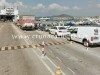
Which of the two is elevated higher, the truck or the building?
the building

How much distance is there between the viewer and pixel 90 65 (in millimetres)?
12641

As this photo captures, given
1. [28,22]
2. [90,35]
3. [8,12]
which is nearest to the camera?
[90,35]

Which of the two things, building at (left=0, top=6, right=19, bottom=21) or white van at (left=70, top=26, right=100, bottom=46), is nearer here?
white van at (left=70, top=26, right=100, bottom=46)

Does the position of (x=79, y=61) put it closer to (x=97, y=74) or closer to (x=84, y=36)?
(x=97, y=74)

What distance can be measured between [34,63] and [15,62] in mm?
1313

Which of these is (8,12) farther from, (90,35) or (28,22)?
(90,35)

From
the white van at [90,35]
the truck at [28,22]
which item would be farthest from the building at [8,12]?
the white van at [90,35]

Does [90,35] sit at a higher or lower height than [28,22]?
lower

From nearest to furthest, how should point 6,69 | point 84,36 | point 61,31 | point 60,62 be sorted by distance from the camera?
1. point 6,69
2. point 60,62
3. point 84,36
4. point 61,31

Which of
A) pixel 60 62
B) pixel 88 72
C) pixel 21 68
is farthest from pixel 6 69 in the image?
pixel 88 72

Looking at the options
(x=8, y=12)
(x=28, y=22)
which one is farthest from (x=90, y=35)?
(x=8, y=12)

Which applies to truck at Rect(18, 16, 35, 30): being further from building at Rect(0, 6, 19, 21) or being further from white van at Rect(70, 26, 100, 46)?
building at Rect(0, 6, 19, 21)

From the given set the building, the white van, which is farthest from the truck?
the building

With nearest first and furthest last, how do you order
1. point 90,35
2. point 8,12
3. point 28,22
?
point 90,35 < point 28,22 < point 8,12
